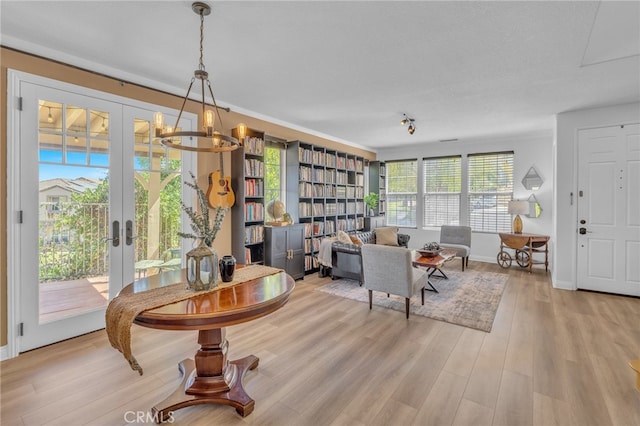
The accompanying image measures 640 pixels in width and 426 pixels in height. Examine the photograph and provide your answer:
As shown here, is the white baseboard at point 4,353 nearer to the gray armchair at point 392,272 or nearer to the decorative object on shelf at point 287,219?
the decorative object on shelf at point 287,219

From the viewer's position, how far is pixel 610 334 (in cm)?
285

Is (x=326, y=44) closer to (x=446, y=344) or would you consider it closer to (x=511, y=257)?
(x=446, y=344)

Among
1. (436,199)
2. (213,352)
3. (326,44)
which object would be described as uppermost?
(326,44)

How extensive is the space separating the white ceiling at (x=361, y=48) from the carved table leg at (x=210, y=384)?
7.35 feet

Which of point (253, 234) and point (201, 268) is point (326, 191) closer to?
point (253, 234)

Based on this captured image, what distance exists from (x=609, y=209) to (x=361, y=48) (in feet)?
13.6

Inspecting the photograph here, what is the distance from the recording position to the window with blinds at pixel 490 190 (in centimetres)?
611

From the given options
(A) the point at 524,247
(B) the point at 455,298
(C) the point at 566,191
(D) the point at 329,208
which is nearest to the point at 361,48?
(B) the point at 455,298

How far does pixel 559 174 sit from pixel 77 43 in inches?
231

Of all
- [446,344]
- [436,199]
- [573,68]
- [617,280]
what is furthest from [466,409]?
[436,199]

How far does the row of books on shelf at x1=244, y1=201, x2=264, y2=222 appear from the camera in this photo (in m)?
4.18

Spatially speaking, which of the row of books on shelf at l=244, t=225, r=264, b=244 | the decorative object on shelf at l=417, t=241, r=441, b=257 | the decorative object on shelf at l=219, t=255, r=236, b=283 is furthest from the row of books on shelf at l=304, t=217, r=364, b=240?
the decorative object on shelf at l=219, t=255, r=236, b=283

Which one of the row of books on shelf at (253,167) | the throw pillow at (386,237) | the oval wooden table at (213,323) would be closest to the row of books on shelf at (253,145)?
the row of books on shelf at (253,167)

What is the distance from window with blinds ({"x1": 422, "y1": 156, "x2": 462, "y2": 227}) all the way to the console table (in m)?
1.24
